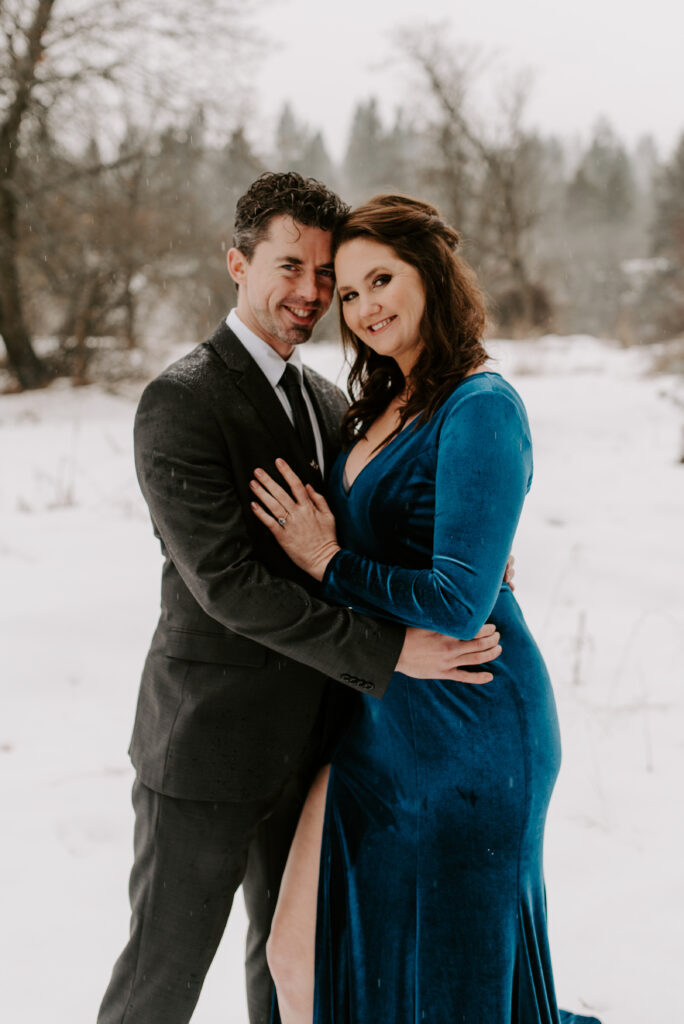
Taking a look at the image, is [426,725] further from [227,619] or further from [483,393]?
[483,393]

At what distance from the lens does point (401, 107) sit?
20.4 m

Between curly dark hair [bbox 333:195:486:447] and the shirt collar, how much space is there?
0.31m

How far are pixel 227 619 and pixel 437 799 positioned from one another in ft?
2.03

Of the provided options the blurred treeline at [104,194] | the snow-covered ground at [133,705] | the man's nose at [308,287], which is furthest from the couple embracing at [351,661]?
the blurred treeline at [104,194]

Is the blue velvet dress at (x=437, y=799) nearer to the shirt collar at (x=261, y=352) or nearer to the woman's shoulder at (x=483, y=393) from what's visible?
the woman's shoulder at (x=483, y=393)

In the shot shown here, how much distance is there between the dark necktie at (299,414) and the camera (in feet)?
6.64

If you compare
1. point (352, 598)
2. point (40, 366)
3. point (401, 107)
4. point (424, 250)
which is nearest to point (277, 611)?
point (352, 598)

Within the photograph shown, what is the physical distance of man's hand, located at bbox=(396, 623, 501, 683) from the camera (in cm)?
173

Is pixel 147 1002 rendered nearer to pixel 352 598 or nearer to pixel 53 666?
pixel 352 598

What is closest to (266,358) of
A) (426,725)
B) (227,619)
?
(227,619)

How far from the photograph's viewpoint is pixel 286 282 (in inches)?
77.7

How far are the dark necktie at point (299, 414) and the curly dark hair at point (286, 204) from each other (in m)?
0.32

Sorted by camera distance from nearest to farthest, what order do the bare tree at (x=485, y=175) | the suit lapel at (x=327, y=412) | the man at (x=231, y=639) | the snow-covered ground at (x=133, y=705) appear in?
1. the man at (x=231, y=639)
2. the suit lapel at (x=327, y=412)
3. the snow-covered ground at (x=133, y=705)
4. the bare tree at (x=485, y=175)

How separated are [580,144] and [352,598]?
8023 centimetres
